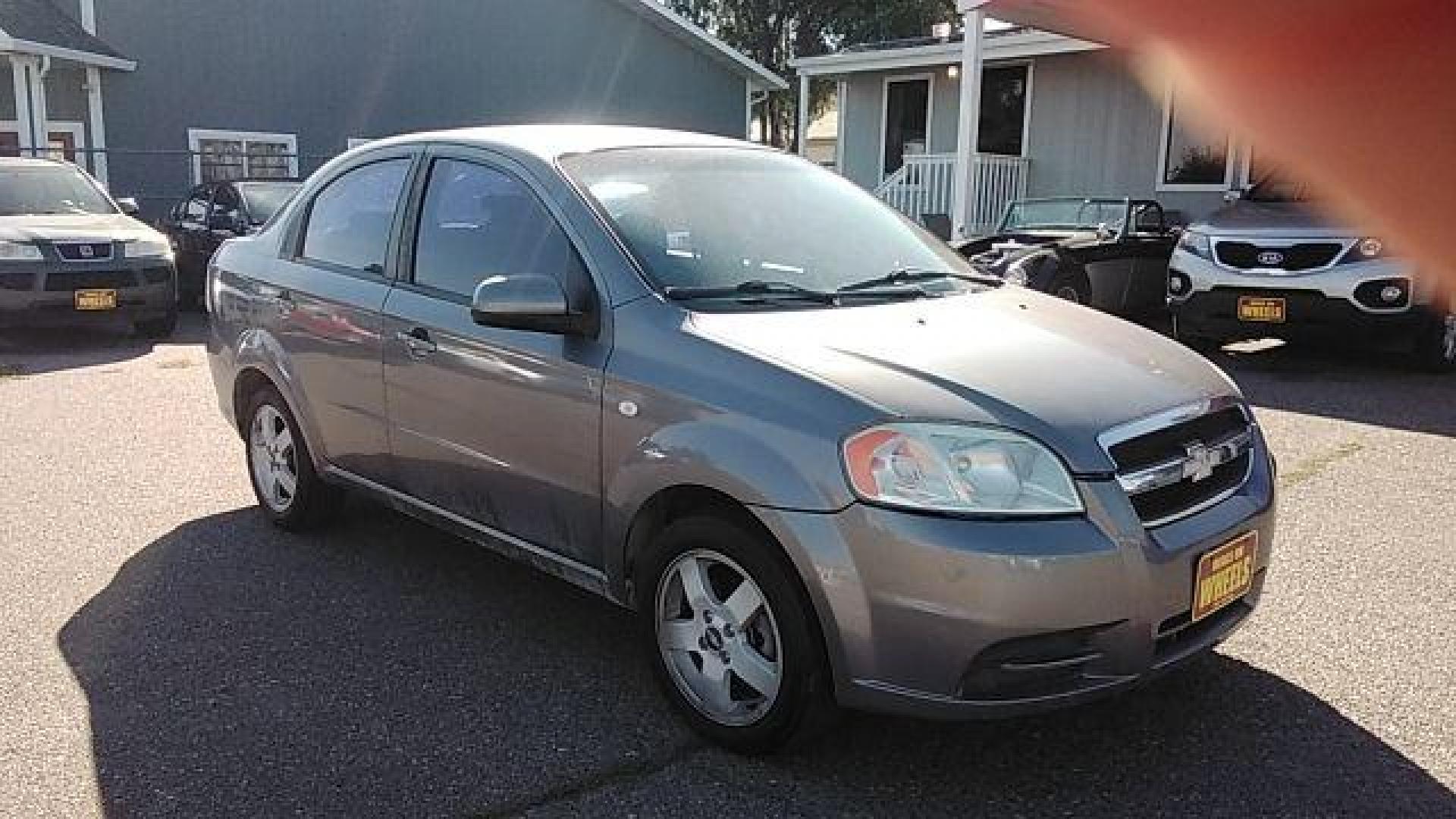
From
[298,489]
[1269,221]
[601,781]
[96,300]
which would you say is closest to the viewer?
[601,781]

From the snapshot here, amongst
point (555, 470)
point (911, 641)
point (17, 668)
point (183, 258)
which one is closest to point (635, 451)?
point (555, 470)

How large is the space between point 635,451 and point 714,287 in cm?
56

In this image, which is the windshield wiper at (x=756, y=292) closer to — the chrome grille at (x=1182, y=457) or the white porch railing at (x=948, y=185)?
the chrome grille at (x=1182, y=457)

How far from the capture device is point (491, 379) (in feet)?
12.0

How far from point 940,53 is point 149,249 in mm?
10796

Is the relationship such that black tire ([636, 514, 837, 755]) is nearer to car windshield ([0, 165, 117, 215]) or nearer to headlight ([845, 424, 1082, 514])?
headlight ([845, 424, 1082, 514])

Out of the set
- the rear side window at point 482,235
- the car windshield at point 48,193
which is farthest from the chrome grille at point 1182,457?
the car windshield at point 48,193

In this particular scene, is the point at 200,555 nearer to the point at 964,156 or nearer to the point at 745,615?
the point at 745,615

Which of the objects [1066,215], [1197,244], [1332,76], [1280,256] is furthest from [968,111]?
[1280,256]

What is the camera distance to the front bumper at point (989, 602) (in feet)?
8.62

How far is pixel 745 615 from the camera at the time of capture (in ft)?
9.94

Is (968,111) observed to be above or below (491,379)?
above

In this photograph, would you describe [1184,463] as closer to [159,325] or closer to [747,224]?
[747,224]

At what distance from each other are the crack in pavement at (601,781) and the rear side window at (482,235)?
4.30ft
